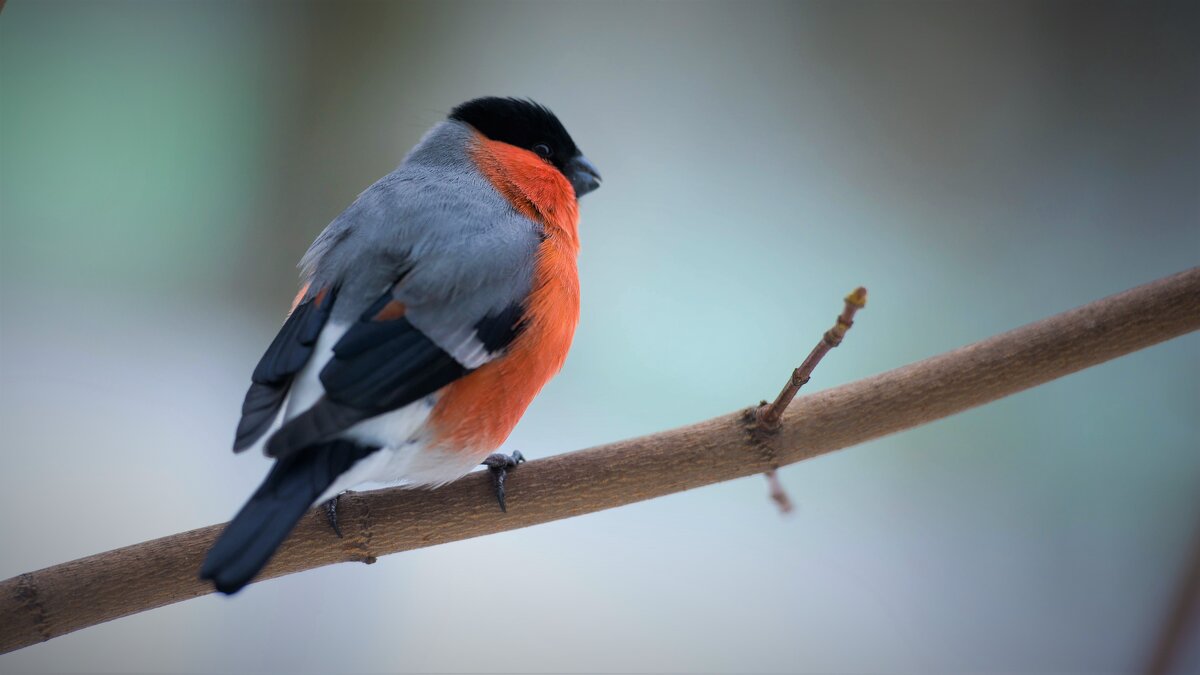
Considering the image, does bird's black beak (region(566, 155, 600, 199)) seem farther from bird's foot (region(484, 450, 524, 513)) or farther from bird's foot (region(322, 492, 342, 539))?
bird's foot (region(322, 492, 342, 539))

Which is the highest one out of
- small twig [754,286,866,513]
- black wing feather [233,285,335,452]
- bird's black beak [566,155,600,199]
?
bird's black beak [566,155,600,199]

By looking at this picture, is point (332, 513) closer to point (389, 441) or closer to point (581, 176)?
point (389, 441)

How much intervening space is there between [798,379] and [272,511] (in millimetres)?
514

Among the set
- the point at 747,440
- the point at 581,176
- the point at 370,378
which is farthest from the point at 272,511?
the point at 581,176

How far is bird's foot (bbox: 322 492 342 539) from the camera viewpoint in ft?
3.51

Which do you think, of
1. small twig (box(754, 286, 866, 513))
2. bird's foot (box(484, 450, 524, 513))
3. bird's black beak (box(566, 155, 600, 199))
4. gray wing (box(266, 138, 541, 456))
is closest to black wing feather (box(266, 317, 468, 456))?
gray wing (box(266, 138, 541, 456))

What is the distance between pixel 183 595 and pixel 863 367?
4.48ft

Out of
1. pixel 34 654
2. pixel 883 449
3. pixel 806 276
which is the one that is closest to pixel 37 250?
pixel 34 654

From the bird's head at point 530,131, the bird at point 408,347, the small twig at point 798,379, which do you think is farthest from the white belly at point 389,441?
the bird's head at point 530,131

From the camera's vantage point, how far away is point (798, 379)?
0.98 meters

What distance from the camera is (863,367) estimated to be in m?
1.97

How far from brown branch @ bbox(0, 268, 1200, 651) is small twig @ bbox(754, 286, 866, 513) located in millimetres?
23

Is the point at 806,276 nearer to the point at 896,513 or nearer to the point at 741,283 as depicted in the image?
the point at 741,283

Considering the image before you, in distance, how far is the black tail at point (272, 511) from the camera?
838 mm
